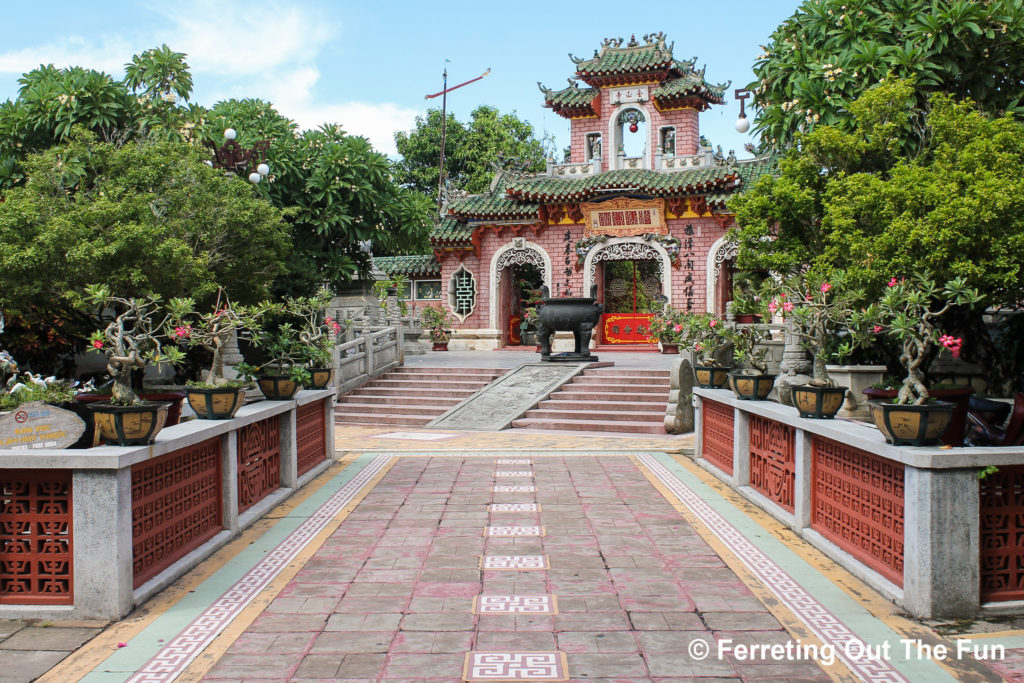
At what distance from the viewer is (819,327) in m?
5.98

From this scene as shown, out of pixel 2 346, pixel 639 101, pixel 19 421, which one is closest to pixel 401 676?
pixel 19 421

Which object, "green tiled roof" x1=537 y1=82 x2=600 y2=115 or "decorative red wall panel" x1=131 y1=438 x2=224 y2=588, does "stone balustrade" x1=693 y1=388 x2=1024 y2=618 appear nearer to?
"decorative red wall panel" x1=131 y1=438 x2=224 y2=588

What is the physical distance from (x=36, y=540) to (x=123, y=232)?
6934mm

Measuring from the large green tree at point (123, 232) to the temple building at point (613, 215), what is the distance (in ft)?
30.7

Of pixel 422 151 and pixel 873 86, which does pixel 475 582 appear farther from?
pixel 422 151

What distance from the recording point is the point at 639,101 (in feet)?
69.1

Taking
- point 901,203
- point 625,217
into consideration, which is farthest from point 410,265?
point 901,203

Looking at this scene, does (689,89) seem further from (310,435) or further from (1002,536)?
(1002,536)

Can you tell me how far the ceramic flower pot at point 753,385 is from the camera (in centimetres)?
645

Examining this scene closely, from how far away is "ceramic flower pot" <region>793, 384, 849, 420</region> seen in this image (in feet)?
15.9

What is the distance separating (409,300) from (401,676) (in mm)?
22411

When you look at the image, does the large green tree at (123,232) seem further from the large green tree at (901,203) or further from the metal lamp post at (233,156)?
the large green tree at (901,203)

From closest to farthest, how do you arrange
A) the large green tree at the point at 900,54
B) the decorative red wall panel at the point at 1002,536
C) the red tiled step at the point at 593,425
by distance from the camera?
the decorative red wall panel at the point at 1002,536 → the large green tree at the point at 900,54 → the red tiled step at the point at 593,425

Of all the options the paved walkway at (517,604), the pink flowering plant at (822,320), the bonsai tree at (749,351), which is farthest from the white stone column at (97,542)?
the bonsai tree at (749,351)
